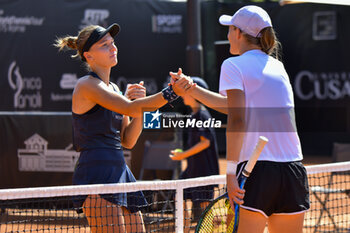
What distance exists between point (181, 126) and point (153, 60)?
601 centimetres

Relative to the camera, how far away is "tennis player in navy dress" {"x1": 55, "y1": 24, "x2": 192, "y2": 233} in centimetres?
329

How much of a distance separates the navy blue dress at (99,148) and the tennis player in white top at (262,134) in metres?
0.78

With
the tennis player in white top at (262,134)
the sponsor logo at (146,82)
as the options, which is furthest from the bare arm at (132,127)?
the sponsor logo at (146,82)

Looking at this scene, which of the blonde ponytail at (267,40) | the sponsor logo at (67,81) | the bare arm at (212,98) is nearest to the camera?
the blonde ponytail at (267,40)

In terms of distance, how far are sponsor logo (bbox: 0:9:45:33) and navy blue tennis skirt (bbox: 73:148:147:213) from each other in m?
9.68

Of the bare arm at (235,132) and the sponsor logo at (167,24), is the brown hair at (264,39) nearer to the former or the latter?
the bare arm at (235,132)

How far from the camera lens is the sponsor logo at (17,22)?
12430mm

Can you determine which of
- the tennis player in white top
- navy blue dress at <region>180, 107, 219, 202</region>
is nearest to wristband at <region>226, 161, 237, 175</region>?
the tennis player in white top

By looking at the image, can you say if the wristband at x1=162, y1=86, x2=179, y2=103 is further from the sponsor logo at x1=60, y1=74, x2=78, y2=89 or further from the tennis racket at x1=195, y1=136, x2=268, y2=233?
the sponsor logo at x1=60, y1=74, x2=78, y2=89

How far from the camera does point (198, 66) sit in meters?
9.25

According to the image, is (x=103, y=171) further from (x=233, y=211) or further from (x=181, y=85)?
(x=233, y=211)

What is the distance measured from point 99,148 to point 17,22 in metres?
9.88

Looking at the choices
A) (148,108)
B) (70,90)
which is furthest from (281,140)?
(70,90)

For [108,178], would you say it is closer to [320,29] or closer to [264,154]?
[264,154]
